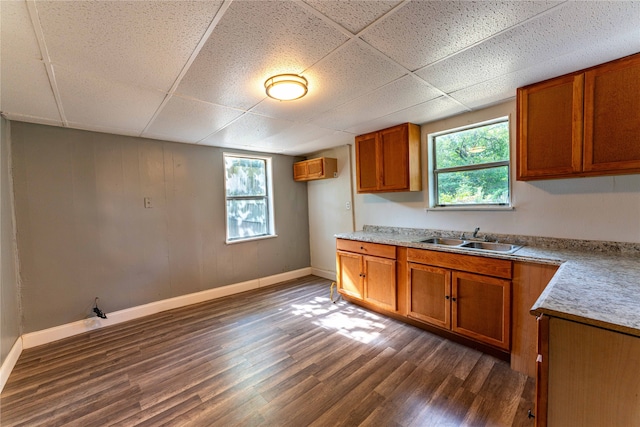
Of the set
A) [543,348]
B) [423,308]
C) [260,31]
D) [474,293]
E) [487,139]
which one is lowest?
[423,308]

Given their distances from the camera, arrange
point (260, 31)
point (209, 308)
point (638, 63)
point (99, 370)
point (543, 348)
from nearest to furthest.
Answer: point (543, 348)
point (260, 31)
point (638, 63)
point (99, 370)
point (209, 308)

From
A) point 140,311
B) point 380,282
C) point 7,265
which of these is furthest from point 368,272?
point 7,265

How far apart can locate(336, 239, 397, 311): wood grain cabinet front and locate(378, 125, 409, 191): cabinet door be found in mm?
801

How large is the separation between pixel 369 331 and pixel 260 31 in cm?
275

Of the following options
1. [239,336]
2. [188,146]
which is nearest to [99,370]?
[239,336]

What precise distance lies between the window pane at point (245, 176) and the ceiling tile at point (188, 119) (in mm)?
821

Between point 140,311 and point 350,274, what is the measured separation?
2.71m

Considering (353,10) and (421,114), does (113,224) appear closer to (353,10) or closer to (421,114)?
(353,10)

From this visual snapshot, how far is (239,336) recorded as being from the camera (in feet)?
8.87

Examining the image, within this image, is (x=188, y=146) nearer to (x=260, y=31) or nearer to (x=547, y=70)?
(x=260, y=31)

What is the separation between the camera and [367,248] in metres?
3.18

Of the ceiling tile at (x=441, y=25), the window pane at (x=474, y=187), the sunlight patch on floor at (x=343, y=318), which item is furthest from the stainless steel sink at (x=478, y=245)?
the ceiling tile at (x=441, y=25)

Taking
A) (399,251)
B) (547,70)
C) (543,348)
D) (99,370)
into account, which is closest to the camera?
(543,348)

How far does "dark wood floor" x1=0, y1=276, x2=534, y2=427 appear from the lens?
1.68 metres
